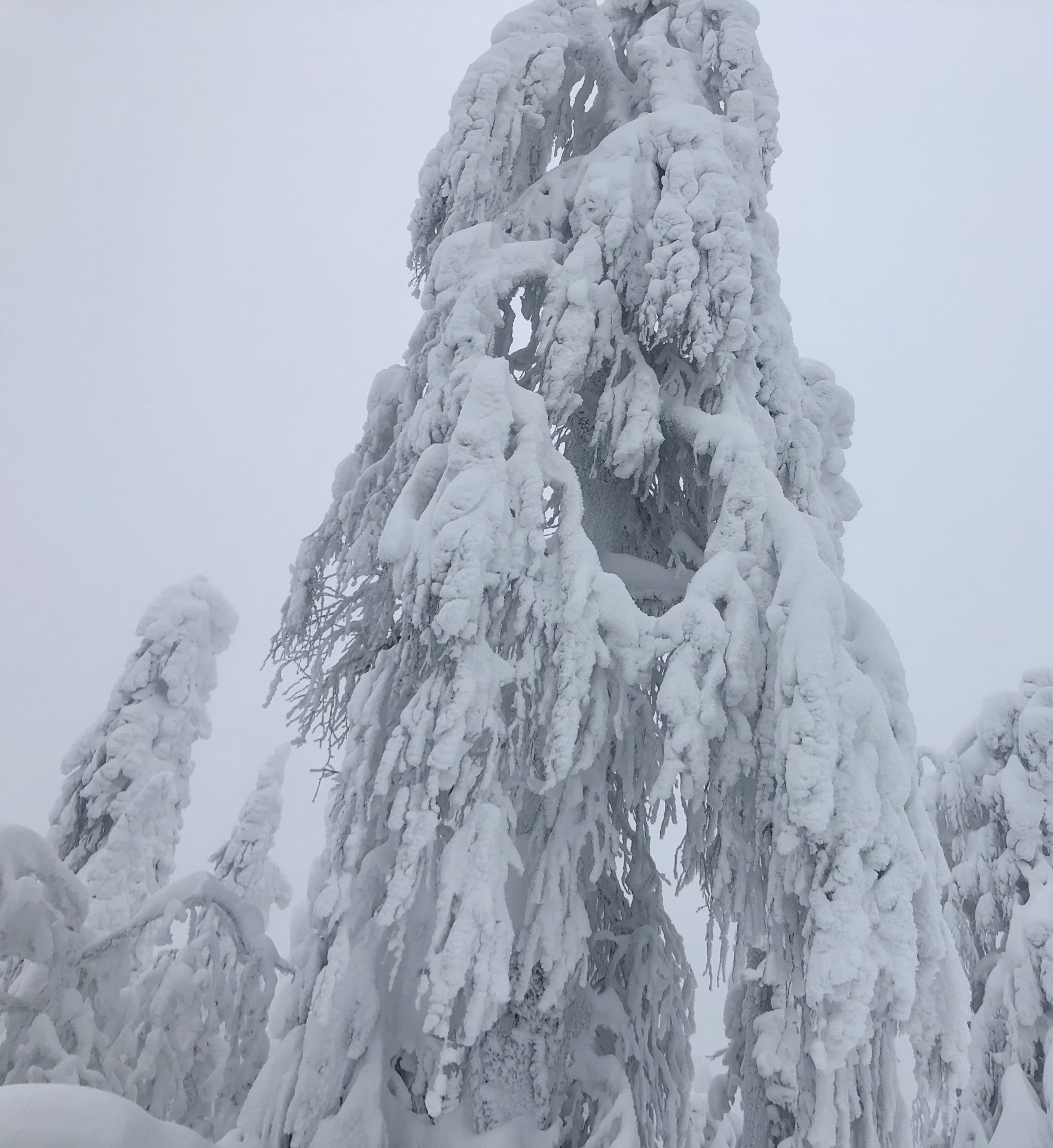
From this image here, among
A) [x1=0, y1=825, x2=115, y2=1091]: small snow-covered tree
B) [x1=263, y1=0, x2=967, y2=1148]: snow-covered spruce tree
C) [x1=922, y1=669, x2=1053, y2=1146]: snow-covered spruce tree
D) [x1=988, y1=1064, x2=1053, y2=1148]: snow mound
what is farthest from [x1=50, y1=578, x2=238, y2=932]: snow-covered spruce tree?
[x1=988, y1=1064, x2=1053, y2=1148]: snow mound

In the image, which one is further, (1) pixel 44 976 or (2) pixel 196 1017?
(2) pixel 196 1017

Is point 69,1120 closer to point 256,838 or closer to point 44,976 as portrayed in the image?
point 44,976

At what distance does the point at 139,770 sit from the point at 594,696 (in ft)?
28.2

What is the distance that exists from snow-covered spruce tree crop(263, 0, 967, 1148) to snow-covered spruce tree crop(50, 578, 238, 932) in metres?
6.33

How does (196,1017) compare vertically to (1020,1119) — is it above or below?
below

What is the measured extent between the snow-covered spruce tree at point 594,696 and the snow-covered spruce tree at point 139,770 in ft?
20.8

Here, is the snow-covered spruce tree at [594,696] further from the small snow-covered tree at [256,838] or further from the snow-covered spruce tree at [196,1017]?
the small snow-covered tree at [256,838]

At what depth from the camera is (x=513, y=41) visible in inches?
243

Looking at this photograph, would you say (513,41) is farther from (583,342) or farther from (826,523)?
(826,523)

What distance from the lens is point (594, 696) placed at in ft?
15.3

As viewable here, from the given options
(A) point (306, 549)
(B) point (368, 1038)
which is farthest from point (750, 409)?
(B) point (368, 1038)

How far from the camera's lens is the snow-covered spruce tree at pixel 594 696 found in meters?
4.00

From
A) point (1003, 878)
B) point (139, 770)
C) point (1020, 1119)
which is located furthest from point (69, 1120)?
point (1003, 878)

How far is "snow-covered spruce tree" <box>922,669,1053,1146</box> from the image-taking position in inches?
360
